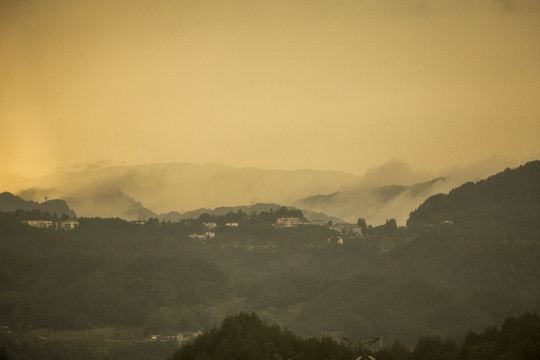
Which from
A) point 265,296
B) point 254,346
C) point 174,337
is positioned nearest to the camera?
point 254,346

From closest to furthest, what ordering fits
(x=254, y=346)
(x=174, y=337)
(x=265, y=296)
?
(x=254, y=346), (x=174, y=337), (x=265, y=296)

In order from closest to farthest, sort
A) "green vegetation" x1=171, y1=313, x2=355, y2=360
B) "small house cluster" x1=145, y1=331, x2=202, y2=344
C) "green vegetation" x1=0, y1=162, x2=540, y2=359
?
"green vegetation" x1=171, y1=313, x2=355, y2=360, "small house cluster" x1=145, y1=331, x2=202, y2=344, "green vegetation" x1=0, y1=162, x2=540, y2=359

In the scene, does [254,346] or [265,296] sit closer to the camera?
[254,346]

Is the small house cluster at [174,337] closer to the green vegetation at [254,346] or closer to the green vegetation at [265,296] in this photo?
the green vegetation at [265,296]

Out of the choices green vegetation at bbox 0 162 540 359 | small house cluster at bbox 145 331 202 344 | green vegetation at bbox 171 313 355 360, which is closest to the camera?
green vegetation at bbox 171 313 355 360

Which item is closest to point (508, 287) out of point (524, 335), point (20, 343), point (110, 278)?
point (110, 278)

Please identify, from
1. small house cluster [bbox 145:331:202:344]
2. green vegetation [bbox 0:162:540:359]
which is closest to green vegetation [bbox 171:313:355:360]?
green vegetation [bbox 0:162:540:359]

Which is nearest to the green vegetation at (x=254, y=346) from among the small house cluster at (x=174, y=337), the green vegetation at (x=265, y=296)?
the green vegetation at (x=265, y=296)

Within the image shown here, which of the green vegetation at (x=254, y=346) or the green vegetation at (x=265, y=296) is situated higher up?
the green vegetation at (x=265, y=296)

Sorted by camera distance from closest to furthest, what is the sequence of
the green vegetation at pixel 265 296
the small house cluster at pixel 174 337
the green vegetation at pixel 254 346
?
the green vegetation at pixel 254 346, the small house cluster at pixel 174 337, the green vegetation at pixel 265 296

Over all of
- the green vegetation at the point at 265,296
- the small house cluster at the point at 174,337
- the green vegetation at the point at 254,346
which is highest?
the green vegetation at the point at 265,296

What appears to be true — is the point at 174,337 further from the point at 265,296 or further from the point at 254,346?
the point at 254,346

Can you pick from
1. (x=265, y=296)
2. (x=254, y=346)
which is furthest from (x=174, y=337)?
(x=254, y=346)

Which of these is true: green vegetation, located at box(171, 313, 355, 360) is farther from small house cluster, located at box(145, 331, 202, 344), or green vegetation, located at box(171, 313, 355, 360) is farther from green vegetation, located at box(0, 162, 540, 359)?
small house cluster, located at box(145, 331, 202, 344)
